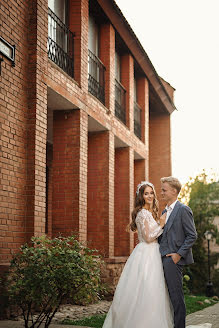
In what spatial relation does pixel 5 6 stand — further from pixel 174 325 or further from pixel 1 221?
pixel 174 325

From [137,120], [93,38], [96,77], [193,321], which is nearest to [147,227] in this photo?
[193,321]

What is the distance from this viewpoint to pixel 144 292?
611 centimetres

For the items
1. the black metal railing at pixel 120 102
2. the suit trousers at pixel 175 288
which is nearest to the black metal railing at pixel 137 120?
the black metal railing at pixel 120 102

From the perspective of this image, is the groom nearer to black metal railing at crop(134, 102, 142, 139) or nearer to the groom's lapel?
the groom's lapel

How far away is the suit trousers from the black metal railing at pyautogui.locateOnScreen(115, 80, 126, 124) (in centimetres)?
900

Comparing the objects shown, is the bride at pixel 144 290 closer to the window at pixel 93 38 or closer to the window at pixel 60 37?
the window at pixel 60 37

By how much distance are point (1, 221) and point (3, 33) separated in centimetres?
282

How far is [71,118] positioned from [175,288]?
5754 millimetres

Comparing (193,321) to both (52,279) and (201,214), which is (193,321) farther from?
(201,214)

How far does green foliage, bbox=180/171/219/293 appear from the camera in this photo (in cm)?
2636

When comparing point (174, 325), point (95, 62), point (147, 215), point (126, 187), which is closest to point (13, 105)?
point (147, 215)

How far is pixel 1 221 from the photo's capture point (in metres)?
7.67

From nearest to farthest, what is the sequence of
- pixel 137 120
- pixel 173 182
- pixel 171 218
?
pixel 171 218 < pixel 173 182 < pixel 137 120

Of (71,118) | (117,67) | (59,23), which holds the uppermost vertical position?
(117,67)
